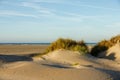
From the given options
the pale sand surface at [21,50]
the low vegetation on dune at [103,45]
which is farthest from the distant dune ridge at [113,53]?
the pale sand surface at [21,50]

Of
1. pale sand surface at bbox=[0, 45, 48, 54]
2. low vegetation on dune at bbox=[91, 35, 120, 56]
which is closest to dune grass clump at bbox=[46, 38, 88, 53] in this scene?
low vegetation on dune at bbox=[91, 35, 120, 56]

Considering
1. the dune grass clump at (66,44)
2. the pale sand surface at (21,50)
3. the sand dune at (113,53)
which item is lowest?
the pale sand surface at (21,50)

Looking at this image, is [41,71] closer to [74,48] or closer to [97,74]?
[97,74]

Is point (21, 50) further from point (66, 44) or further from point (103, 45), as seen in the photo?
point (103, 45)

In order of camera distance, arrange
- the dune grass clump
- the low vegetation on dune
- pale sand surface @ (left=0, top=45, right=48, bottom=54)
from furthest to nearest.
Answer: pale sand surface @ (left=0, top=45, right=48, bottom=54)
the low vegetation on dune
the dune grass clump

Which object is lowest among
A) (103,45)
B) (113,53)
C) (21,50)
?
(21,50)

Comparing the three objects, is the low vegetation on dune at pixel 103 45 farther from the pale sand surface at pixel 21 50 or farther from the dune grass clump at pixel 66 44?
the pale sand surface at pixel 21 50

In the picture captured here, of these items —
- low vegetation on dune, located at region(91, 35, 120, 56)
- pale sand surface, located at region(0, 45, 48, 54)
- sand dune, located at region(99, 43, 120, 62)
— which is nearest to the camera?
sand dune, located at region(99, 43, 120, 62)

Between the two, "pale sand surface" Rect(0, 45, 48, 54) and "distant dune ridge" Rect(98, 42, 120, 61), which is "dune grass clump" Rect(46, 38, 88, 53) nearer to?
"distant dune ridge" Rect(98, 42, 120, 61)

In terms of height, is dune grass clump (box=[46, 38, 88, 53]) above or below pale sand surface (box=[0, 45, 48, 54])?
above

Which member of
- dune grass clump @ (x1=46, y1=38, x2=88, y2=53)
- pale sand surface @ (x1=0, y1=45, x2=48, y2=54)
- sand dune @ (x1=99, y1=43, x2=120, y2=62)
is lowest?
pale sand surface @ (x1=0, y1=45, x2=48, y2=54)

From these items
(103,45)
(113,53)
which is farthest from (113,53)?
(103,45)

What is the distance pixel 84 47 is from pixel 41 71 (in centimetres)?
999

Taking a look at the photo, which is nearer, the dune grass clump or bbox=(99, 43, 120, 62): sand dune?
bbox=(99, 43, 120, 62): sand dune
